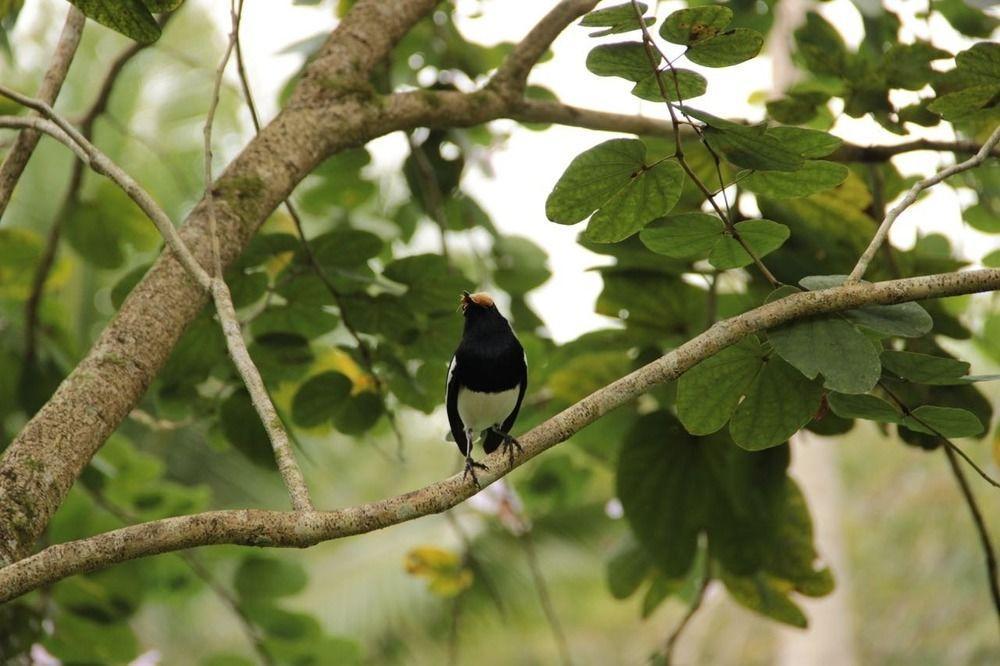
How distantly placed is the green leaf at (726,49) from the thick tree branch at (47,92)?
1.07 m

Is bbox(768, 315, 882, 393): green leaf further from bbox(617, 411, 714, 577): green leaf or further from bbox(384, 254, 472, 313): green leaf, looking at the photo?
bbox(384, 254, 472, 313): green leaf

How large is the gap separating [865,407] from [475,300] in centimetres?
116

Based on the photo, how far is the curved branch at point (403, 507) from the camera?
1.30 m

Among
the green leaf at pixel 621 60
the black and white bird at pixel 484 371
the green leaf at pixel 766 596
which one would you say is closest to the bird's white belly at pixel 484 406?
the black and white bird at pixel 484 371

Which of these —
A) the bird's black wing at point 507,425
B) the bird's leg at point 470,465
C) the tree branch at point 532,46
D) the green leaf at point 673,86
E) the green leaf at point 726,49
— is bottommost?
the green leaf at point 726,49

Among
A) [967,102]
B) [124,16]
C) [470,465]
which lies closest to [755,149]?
[967,102]

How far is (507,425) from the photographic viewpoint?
2.78m

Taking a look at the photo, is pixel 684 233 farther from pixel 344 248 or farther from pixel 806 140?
pixel 344 248

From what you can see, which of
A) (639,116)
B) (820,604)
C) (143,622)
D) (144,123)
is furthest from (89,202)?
(143,622)

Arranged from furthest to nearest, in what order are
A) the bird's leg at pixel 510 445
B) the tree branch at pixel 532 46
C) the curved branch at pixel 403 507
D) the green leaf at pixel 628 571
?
the green leaf at pixel 628 571 → the tree branch at pixel 532 46 → the bird's leg at pixel 510 445 → the curved branch at pixel 403 507

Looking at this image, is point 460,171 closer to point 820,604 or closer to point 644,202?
point 644,202

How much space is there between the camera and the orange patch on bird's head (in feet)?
8.47

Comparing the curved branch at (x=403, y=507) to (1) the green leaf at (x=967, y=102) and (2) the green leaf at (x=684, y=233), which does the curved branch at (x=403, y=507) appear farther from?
(1) the green leaf at (x=967, y=102)

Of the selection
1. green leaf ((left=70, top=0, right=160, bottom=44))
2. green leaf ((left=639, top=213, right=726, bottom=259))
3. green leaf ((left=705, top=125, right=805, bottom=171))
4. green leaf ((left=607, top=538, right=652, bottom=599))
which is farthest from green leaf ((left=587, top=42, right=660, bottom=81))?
green leaf ((left=607, top=538, right=652, bottom=599))
